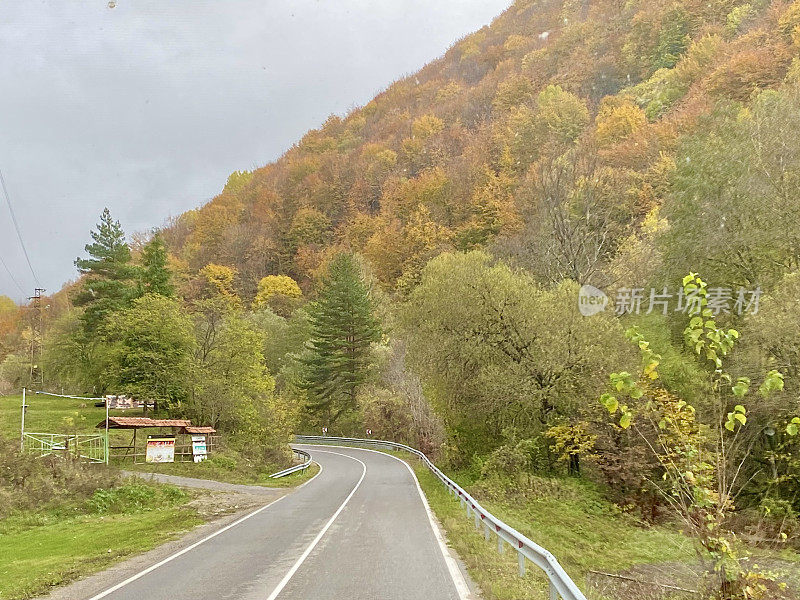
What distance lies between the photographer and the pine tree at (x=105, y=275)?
59.3 m

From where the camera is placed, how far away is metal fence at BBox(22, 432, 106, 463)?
2596 cm

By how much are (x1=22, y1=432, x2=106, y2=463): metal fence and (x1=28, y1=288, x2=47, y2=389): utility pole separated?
59426 mm

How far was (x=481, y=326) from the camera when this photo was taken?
89.4ft

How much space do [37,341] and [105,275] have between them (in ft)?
139

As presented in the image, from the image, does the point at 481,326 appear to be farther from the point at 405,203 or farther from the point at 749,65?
the point at 405,203

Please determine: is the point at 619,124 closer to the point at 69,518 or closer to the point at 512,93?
the point at 512,93

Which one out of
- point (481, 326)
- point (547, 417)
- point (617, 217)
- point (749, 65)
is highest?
point (749, 65)

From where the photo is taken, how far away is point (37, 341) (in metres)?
94.8

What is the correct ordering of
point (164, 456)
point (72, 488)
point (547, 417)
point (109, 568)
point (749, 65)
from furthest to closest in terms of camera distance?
point (749, 65) < point (164, 456) < point (547, 417) < point (72, 488) < point (109, 568)

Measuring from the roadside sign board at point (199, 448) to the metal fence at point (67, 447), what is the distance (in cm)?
453

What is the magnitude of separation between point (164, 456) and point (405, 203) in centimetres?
6012

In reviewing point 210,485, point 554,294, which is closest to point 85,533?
point 210,485

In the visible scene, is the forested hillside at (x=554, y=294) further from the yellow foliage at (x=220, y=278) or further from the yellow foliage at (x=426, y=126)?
the yellow foliage at (x=426, y=126)

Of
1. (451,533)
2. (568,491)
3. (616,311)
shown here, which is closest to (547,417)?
(568,491)
